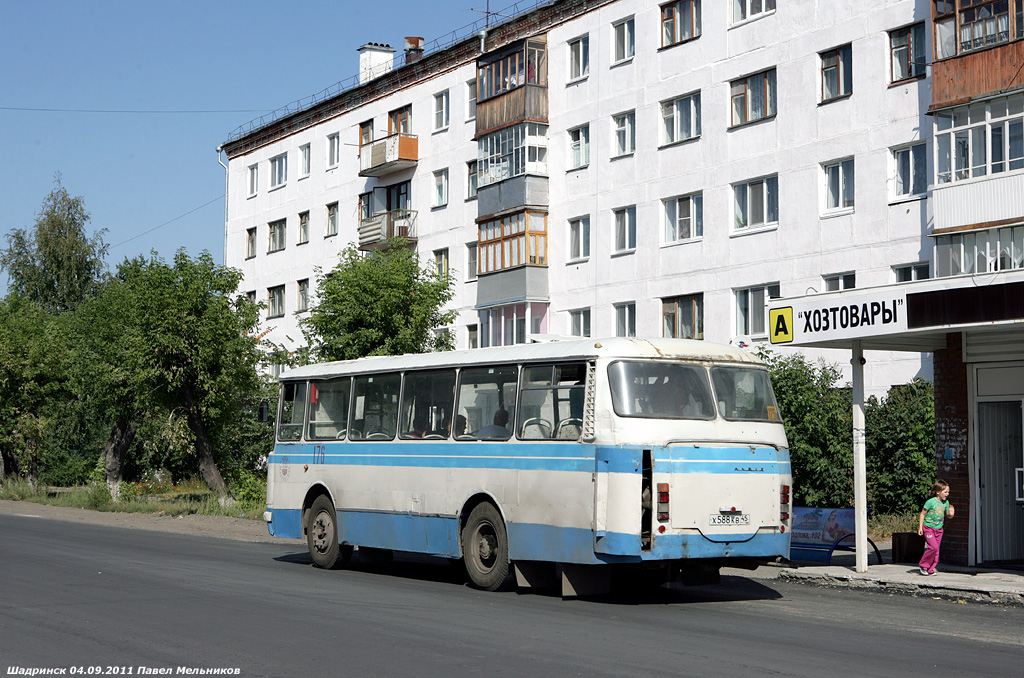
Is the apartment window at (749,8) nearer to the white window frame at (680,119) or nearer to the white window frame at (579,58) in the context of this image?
the white window frame at (680,119)

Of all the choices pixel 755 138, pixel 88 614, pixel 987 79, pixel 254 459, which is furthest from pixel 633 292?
pixel 88 614

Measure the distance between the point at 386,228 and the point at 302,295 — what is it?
28.9 feet

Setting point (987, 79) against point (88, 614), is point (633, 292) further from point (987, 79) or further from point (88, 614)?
point (88, 614)

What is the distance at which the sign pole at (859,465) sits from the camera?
16766 mm

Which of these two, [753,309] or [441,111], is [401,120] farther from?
[753,309]

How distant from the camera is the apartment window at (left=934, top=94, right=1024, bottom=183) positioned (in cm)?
2784

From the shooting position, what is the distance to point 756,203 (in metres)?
36.0

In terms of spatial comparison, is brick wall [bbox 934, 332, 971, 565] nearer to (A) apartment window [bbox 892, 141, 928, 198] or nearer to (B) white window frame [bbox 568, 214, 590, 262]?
(A) apartment window [bbox 892, 141, 928, 198]

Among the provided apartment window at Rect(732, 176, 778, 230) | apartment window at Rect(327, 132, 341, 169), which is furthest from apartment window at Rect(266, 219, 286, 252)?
apartment window at Rect(732, 176, 778, 230)

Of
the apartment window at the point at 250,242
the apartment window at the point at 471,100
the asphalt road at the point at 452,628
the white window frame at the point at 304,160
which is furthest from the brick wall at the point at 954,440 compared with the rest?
the apartment window at the point at 250,242

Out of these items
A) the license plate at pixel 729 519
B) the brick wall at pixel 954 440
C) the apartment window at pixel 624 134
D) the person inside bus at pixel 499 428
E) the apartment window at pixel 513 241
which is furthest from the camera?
the apartment window at pixel 513 241

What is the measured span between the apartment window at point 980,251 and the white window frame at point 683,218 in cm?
921

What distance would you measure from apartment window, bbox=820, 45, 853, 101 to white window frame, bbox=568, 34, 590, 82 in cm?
1013

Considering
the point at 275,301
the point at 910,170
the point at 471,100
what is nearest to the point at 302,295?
the point at 275,301
